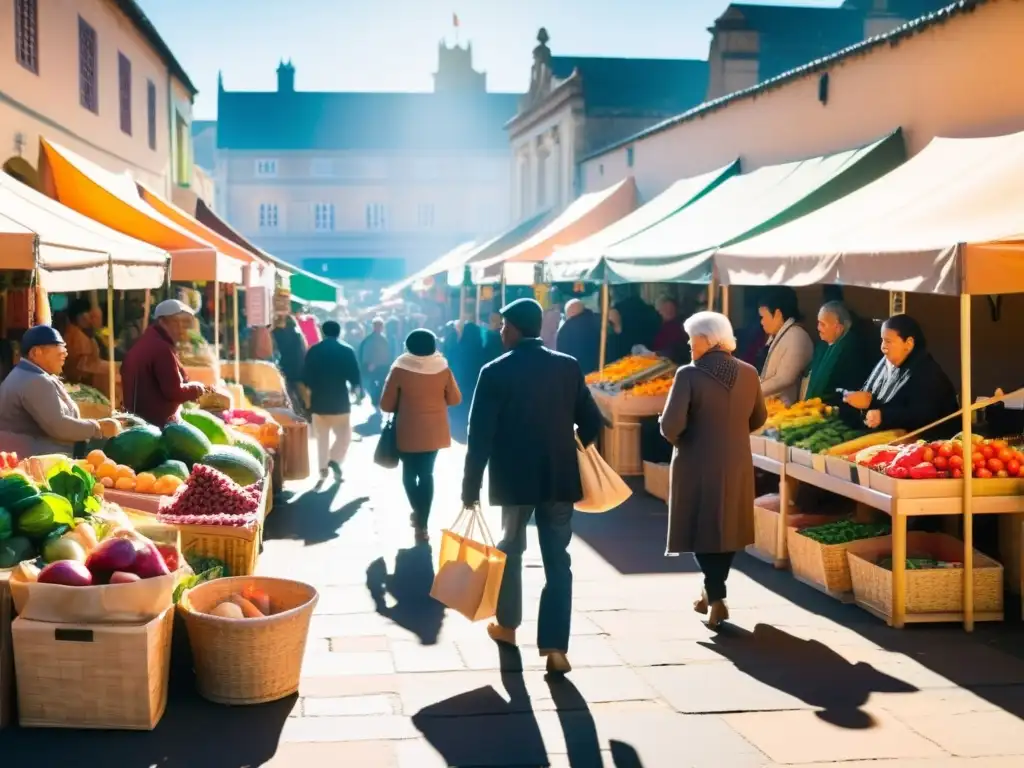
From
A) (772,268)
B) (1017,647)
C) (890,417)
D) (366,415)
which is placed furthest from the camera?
(366,415)

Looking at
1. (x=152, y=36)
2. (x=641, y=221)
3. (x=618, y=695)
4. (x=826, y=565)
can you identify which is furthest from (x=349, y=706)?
(x=152, y=36)

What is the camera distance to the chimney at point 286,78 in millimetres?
64188

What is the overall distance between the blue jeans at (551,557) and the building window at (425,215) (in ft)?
176

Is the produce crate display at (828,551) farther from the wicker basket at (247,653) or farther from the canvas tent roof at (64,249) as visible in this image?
the canvas tent roof at (64,249)

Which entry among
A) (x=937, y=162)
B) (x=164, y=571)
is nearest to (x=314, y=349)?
(x=937, y=162)

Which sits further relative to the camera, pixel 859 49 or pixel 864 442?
pixel 859 49

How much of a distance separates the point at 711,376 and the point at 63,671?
3.87 m

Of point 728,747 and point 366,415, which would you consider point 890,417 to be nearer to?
point 728,747

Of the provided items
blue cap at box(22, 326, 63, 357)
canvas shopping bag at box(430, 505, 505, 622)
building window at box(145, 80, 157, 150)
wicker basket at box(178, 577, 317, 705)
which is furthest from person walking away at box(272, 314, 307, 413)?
wicker basket at box(178, 577, 317, 705)

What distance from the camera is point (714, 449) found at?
720 cm

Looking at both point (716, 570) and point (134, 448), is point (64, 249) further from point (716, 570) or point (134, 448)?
point (716, 570)

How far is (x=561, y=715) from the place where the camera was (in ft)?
18.6

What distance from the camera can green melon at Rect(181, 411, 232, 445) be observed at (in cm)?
955

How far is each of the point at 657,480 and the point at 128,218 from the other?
20.8ft
